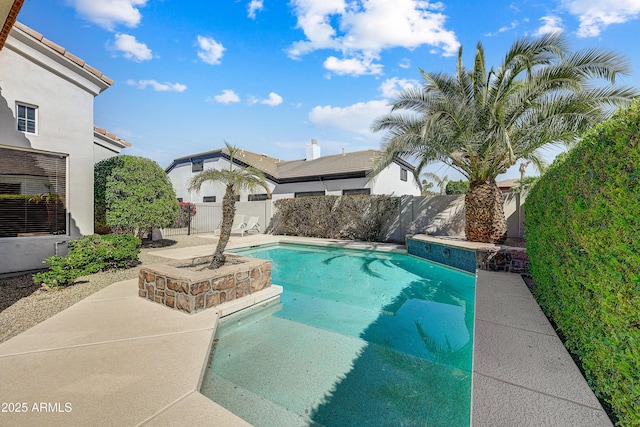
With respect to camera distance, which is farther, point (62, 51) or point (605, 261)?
point (62, 51)

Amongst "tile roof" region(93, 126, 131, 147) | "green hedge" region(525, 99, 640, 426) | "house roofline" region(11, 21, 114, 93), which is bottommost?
"green hedge" region(525, 99, 640, 426)

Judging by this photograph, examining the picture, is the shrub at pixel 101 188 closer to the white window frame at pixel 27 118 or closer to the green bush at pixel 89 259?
the white window frame at pixel 27 118

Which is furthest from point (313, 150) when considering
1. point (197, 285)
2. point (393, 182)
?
point (197, 285)

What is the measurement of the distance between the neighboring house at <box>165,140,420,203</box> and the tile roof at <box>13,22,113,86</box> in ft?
26.6

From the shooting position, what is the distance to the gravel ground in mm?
4035

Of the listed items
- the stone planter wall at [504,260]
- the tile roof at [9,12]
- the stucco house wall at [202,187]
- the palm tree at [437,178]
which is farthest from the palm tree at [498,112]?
the stucco house wall at [202,187]

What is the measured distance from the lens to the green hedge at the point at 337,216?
13664mm

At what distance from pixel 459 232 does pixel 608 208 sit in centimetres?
1060

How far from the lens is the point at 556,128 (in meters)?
7.62

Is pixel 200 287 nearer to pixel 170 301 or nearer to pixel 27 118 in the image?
pixel 170 301

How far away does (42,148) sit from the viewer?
6.95 metres

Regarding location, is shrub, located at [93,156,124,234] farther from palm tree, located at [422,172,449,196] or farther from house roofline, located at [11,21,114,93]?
palm tree, located at [422,172,449,196]

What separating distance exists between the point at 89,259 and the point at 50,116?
159 inches

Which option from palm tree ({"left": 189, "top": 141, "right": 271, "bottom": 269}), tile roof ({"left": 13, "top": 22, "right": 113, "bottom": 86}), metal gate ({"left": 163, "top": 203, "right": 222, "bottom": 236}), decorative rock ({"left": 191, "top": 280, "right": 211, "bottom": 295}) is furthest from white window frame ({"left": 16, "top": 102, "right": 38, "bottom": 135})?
metal gate ({"left": 163, "top": 203, "right": 222, "bottom": 236})
